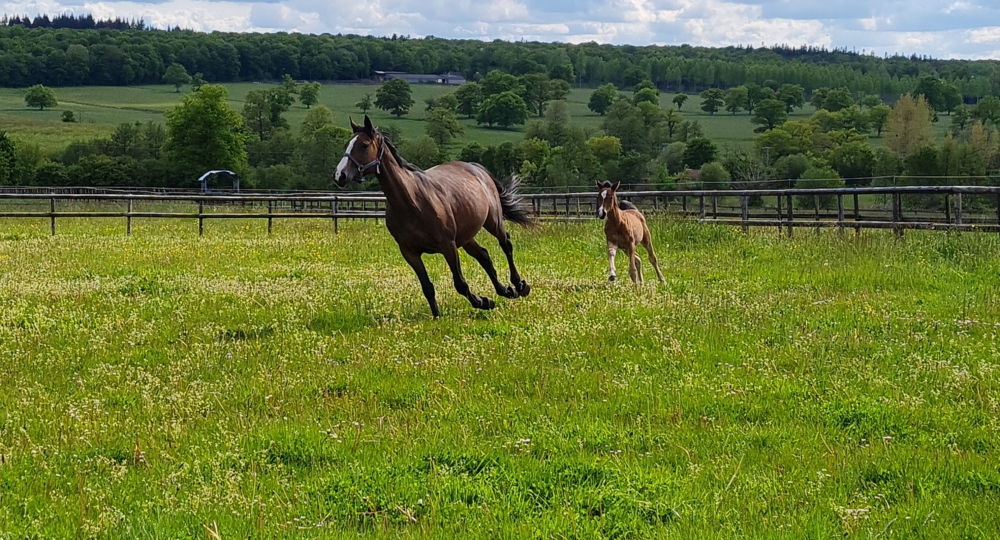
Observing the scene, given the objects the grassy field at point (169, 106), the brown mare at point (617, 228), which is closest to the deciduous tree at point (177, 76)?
the grassy field at point (169, 106)

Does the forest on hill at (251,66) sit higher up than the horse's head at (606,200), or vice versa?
the forest on hill at (251,66)

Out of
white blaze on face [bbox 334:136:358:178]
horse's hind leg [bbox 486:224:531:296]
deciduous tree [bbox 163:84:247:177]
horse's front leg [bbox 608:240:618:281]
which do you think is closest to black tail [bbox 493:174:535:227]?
horse's hind leg [bbox 486:224:531:296]

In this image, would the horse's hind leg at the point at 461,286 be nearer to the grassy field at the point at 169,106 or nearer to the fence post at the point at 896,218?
the fence post at the point at 896,218

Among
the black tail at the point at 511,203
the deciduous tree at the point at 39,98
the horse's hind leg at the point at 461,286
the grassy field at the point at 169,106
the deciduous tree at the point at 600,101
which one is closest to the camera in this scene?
the horse's hind leg at the point at 461,286

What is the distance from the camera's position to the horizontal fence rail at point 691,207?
1797 cm

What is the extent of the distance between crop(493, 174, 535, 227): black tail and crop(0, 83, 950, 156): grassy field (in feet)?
321

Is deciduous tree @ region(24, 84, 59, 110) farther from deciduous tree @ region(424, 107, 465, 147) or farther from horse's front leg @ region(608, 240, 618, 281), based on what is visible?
horse's front leg @ region(608, 240, 618, 281)

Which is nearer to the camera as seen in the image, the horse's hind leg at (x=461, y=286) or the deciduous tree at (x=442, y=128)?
the horse's hind leg at (x=461, y=286)

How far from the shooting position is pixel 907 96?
106m

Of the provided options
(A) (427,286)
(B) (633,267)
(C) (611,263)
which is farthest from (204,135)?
(A) (427,286)

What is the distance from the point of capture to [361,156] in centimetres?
992

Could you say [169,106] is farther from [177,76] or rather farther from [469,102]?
[469,102]

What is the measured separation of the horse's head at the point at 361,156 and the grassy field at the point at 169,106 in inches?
3936

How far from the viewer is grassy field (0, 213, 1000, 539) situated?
4387 mm
